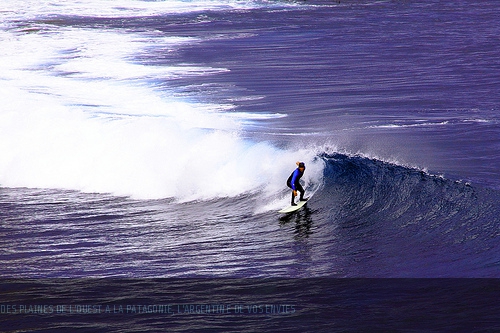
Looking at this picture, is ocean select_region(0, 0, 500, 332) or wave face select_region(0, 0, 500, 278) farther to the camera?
wave face select_region(0, 0, 500, 278)

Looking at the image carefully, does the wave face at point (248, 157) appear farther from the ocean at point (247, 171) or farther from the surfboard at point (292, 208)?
the surfboard at point (292, 208)

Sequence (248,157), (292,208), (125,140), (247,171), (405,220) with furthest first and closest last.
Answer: (125,140), (248,157), (247,171), (292,208), (405,220)

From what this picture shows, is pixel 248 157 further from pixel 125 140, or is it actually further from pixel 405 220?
pixel 405 220

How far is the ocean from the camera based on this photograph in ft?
46.8

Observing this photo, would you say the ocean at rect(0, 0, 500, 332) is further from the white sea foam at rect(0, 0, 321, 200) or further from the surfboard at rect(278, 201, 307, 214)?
the surfboard at rect(278, 201, 307, 214)

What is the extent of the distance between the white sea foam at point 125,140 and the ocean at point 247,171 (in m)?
0.09

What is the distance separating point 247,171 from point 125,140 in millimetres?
5513

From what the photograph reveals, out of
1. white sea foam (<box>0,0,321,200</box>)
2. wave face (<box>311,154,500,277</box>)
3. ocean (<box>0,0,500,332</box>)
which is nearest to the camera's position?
ocean (<box>0,0,500,332</box>)

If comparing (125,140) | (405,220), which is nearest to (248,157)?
(125,140)

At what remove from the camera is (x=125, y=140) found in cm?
2572

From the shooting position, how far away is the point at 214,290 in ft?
44.4

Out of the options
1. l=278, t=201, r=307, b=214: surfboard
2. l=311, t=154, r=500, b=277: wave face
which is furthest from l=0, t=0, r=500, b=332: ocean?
l=278, t=201, r=307, b=214: surfboard

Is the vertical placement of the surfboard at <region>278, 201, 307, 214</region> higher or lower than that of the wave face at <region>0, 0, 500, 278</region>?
lower

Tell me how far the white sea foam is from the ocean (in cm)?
9
